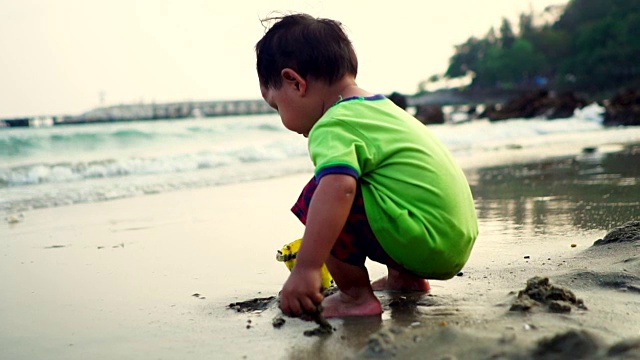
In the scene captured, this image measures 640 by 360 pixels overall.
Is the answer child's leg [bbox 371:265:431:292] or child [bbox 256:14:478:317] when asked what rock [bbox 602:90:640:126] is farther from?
child [bbox 256:14:478:317]

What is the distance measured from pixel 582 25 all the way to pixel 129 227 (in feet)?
A: 219

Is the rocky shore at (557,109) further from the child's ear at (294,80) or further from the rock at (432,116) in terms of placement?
the child's ear at (294,80)

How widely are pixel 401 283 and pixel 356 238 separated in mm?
424

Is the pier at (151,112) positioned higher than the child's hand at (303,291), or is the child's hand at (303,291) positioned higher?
the child's hand at (303,291)

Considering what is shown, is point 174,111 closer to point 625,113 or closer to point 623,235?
point 625,113

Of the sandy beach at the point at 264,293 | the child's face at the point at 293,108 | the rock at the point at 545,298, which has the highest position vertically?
the child's face at the point at 293,108

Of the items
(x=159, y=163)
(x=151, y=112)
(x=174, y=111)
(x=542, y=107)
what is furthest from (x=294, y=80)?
(x=174, y=111)

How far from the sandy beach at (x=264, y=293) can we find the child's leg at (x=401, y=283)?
0.06 metres

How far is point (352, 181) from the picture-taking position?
5.04 ft

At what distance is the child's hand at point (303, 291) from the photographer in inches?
60.9

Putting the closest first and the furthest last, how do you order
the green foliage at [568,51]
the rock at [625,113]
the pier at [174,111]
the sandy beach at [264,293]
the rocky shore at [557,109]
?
1. the sandy beach at [264,293]
2. the rock at [625,113]
3. the rocky shore at [557,109]
4. the pier at [174,111]
5. the green foliage at [568,51]

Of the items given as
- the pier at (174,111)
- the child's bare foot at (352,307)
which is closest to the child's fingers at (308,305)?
the child's bare foot at (352,307)

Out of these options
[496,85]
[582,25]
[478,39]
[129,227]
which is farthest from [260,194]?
[478,39]

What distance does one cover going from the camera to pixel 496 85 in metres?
80.5
